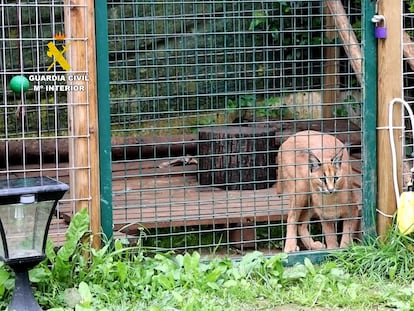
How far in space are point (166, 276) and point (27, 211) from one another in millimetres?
933

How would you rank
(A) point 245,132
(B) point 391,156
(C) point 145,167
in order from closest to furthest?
(B) point 391,156
(A) point 245,132
(C) point 145,167

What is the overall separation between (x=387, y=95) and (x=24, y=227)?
8.28 feet

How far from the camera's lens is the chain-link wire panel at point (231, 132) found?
5238 millimetres

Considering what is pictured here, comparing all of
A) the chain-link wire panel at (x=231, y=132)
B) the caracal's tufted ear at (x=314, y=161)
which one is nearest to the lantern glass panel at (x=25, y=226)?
the chain-link wire panel at (x=231, y=132)

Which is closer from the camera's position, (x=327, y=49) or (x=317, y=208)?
(x=317, y=208)

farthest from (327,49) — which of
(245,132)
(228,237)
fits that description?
(228,237)

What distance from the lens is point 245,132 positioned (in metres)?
6.84

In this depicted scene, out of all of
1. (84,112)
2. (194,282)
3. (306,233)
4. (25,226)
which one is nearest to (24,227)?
(25,226)

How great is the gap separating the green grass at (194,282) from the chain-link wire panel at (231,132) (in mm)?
312

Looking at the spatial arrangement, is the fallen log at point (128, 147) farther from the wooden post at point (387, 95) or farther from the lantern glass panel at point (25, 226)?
the lantern glass panel at point (25, 226)

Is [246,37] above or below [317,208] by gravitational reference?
above

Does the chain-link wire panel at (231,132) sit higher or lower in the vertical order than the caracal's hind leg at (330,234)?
higher

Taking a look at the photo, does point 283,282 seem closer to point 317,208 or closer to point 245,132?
point 317,208

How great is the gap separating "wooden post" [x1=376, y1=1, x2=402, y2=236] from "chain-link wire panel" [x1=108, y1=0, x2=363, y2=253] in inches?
8.6
